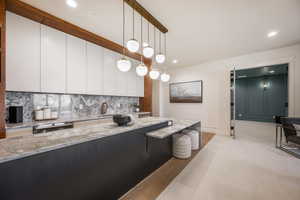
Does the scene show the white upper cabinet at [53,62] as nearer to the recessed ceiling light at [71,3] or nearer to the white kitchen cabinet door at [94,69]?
the white kitchen cabinet door at [94,69]

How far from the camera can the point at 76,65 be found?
8.87ft

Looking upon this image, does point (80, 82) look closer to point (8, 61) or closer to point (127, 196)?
point (8, 61)

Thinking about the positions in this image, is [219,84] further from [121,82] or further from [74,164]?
[74,164]

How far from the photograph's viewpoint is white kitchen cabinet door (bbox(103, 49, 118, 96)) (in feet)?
10.7

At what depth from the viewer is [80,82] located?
2773mm

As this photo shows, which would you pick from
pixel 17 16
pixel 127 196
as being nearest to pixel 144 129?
pixel 127 196

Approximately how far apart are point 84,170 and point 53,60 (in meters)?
2.31

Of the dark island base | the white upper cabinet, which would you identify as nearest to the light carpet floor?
the dark island base

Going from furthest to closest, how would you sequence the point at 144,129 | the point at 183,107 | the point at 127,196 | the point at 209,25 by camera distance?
the point at 183,107, the point at 209,25, the point at 144,129, the point at 127,196

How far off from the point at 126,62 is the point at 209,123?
408 cm

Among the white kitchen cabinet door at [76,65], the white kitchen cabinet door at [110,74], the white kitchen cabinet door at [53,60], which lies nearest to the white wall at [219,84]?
the white kitchen cabinet door at [110,74]

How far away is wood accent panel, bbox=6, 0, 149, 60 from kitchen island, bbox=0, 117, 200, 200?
7.00ft

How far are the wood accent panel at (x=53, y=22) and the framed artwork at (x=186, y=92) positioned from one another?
3.20m

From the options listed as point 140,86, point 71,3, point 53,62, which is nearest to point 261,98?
point 140,86
